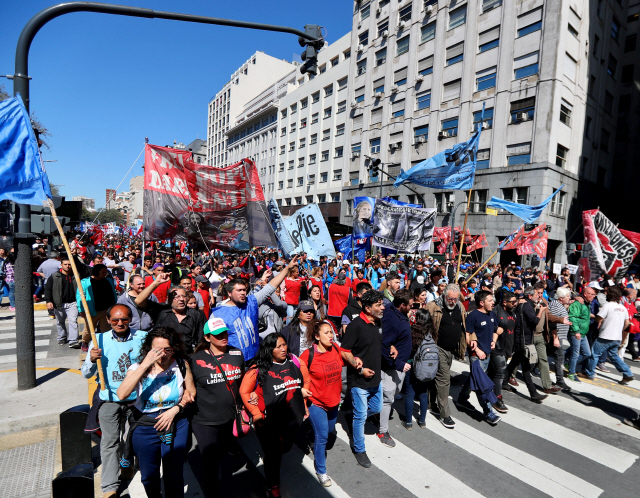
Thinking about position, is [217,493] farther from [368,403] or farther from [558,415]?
[558,415]

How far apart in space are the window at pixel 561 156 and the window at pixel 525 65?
16.7 feet

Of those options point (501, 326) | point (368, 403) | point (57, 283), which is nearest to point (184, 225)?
point (57, 283)

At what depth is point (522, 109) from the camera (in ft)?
77.5

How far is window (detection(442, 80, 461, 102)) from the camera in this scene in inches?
1072

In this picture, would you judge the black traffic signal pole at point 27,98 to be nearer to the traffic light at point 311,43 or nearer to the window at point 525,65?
the traffic light at point 311,43

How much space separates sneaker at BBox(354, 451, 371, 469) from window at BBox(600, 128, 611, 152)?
34248 millimetres

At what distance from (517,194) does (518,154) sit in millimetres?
2656

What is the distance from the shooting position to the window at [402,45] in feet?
103

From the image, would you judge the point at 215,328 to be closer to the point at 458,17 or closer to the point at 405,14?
the point at 458,17

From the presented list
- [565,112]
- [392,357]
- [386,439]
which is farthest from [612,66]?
[386,439]

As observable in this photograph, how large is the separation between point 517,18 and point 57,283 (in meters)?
29.1

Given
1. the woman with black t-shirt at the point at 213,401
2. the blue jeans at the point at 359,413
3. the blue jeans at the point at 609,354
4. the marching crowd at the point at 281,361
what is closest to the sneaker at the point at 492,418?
the marching crowd at the point at 281,361

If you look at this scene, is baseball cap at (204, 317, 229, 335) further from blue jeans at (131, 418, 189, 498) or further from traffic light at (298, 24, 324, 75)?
traffic light at (298, 24, 324, 75)

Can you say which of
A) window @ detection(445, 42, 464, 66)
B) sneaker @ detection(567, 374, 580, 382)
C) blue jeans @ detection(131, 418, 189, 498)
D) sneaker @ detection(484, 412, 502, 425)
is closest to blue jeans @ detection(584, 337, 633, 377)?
sneaker @ detection(567, 374, 580, 382)
